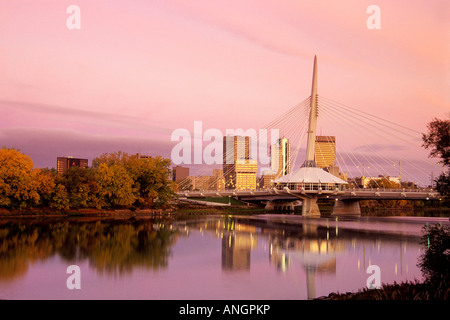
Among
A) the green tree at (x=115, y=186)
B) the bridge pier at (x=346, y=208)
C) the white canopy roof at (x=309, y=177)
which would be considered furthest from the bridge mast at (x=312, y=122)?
the green tree at (x=115, y=186)

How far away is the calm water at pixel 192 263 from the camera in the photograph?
20.9m

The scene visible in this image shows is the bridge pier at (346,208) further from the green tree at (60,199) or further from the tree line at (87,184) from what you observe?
the green tree at (60,199)

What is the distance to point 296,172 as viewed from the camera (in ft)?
303

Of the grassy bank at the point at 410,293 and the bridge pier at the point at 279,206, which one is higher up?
the grassy bank at the point at 410,293

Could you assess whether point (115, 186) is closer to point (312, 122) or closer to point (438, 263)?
point (312, 122)

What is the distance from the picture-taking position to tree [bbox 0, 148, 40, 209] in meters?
59.9

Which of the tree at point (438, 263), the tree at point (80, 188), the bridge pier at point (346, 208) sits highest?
the tree at point (80, 188)

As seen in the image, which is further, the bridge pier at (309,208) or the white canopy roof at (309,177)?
the bridge pier at (309,208)

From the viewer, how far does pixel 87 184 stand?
A: 70.6 m

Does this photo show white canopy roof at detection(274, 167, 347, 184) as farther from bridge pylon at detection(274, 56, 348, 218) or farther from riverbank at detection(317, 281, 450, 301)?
riverbank at detection(317, 281, 450, 301)

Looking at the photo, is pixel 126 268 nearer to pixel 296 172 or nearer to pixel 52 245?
pixel 52 245

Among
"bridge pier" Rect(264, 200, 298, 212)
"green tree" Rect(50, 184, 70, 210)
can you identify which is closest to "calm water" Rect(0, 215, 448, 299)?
"green tree" Rect(50, 184, 70, 210)

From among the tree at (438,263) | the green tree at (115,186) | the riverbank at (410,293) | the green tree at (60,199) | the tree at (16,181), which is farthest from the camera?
the green tree at (115,186)
